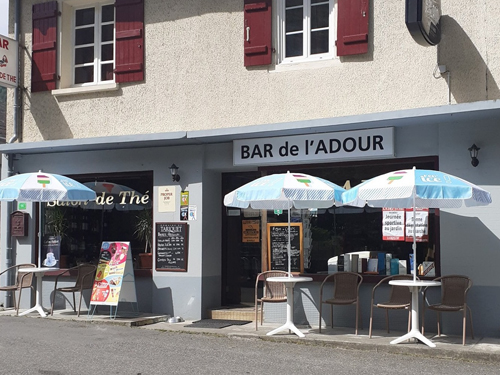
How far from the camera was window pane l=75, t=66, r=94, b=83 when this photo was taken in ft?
44.0

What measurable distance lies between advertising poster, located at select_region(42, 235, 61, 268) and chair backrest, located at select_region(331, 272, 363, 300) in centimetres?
564

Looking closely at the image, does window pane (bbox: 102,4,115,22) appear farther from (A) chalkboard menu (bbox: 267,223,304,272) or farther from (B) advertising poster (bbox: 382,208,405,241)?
(B) advertising poster (bbox: 382,208,405,241)

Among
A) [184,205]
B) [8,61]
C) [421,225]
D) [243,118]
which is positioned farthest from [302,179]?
[8,61]

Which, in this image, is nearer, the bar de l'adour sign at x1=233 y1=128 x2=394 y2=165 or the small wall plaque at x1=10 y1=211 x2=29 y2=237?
the bar de l'adour sign at x1=233 y1=128 x2=394 y2=165

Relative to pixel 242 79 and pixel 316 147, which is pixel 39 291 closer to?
pixel 242 79

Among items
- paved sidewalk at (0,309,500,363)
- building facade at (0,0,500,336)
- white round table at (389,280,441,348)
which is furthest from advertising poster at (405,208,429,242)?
paved sidewalk at (0,309,500,363)

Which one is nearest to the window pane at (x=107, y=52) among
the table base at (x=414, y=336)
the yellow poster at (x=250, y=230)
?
the yellow poster at (x=250, y=230)

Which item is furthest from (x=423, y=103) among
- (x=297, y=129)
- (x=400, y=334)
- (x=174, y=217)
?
(x=174, y=217)

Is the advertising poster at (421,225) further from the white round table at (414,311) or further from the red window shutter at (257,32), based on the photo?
the red window shutter at (257,32)

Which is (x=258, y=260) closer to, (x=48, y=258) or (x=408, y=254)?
(x=408, y=254)

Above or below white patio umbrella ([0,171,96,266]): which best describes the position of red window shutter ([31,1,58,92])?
above

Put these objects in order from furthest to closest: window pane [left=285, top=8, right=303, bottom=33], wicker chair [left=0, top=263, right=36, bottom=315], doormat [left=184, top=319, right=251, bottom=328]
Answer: wicker chair [left=0, top=263, right=36, bottom=315], window pane [left=285, top=8, right=303, bottom=33], doormat [left=184, top=319, right=251, bottom=328]

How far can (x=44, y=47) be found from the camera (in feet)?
44.1

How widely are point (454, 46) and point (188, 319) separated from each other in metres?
6.19
